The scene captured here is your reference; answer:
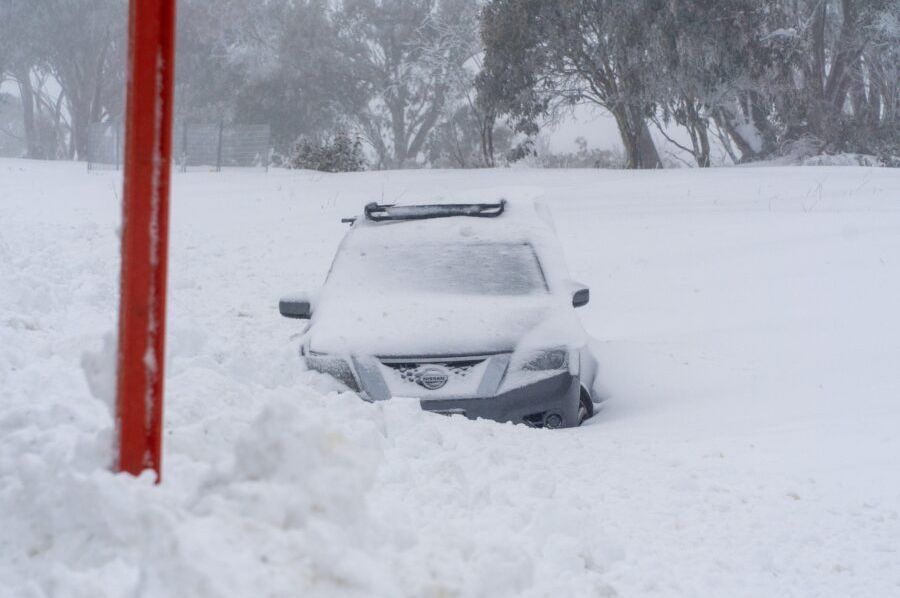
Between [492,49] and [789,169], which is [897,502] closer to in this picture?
[789,169]

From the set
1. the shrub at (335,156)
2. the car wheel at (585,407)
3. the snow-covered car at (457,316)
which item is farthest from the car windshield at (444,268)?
the shrub at (335,156)

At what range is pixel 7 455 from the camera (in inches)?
125

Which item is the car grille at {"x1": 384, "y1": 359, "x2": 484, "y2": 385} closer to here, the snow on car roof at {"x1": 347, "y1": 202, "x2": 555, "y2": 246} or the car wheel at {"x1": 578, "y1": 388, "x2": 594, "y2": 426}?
the car wheel at {"x1": 578, "y1": 388, "x2": 594, "y2": 426}

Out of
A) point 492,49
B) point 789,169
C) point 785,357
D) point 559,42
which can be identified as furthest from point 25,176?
point 785,357

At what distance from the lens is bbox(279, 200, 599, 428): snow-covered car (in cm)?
562

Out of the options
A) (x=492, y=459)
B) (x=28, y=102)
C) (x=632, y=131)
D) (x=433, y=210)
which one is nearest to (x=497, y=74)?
(x=632, y=131)

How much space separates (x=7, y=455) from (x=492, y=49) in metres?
22.3

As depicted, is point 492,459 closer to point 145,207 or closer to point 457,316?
point 457,316

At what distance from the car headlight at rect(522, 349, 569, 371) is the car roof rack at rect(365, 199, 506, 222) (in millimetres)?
1652

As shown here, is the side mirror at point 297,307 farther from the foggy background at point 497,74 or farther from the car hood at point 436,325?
the foggy background at point 497,74

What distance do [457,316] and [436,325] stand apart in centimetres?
18

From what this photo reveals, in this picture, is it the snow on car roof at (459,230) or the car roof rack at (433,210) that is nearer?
the snow on car roof at (459,230)

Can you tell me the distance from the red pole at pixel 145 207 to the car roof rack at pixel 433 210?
4598 mm

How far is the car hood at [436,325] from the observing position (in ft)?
18.8
